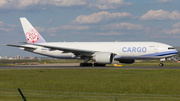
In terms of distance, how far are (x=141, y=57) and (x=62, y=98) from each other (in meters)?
31.3

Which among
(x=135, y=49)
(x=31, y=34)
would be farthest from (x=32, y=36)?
(x=135, y=49)

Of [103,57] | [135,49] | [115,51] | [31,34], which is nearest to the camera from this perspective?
[103,57]

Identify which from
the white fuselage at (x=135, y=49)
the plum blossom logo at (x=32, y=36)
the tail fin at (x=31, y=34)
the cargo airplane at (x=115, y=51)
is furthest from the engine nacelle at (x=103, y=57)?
the plum blossom logo at (x=32, y=36)

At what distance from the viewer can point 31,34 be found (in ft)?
171

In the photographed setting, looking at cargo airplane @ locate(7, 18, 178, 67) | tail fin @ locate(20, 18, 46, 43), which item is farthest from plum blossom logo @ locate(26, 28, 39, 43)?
cargo airplane @ locate(7, 18, 178, 67)

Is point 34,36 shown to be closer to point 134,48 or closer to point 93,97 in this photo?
point 134,48

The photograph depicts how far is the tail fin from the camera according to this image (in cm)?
5212

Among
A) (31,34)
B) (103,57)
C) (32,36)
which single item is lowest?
(103,57)

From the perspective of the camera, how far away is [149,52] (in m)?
41.3

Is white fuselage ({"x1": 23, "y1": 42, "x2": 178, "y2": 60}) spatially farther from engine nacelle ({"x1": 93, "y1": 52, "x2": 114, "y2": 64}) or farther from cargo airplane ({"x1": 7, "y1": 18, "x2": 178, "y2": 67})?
engine nacelle ({"x1": 93, "y1": 52, "x2": 114, "y2": 64})

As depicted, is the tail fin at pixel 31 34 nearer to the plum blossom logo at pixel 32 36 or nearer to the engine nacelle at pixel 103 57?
the plum blossom logo at pixel 32 36

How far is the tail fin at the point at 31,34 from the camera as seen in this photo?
171ft

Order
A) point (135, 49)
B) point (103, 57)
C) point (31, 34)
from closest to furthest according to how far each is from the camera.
→ point (103, 57), point (135, 49), point (31, 34)

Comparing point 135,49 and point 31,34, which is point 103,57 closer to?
point 135,49
